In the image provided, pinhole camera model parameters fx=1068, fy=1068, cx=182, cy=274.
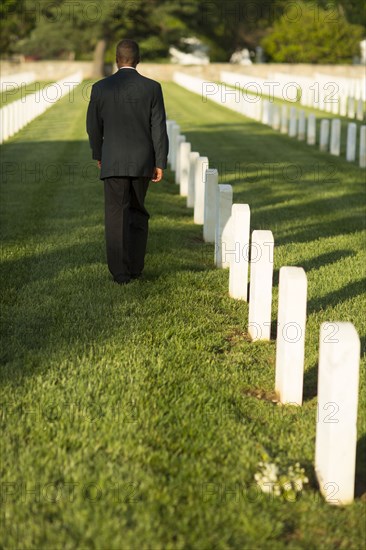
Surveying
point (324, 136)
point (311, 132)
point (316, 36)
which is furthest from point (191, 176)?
point (316, 36)

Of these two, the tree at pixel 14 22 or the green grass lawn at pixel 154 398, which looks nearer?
the green grass lawn at pixel 154 398

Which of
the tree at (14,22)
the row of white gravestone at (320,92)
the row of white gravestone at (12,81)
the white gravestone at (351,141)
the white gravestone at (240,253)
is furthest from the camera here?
the tree at (14,22)

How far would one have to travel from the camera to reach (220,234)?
1077 cm

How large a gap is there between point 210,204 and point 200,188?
161 centimetres

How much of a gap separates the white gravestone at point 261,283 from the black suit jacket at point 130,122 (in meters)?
1.85

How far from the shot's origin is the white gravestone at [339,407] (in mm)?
5117

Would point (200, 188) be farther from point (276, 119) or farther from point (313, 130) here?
point (276, 119)

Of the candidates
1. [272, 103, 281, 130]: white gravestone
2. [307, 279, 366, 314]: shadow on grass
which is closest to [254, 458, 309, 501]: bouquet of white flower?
[307, 279, 366, 314]: shadow on grass

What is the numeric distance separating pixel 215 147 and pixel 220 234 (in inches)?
615

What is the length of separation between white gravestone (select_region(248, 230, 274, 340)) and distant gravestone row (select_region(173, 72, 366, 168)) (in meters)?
14.2

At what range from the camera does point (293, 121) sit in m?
29.8

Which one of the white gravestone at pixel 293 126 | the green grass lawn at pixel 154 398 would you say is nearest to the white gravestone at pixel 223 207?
the green grass lawn at pixel 154 398

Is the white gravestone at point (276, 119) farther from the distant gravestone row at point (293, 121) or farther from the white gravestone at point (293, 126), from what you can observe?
the white gravestone at point (293, 126)

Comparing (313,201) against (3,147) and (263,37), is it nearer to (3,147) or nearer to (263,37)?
(3,147)
